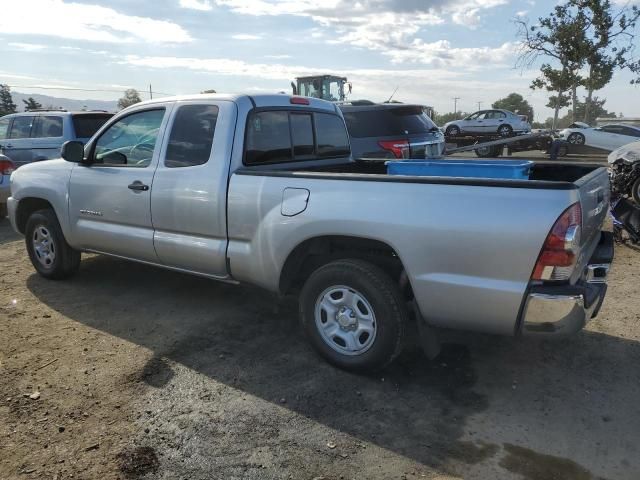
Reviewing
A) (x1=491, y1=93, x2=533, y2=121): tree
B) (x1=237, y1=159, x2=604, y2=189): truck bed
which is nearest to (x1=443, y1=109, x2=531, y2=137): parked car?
(x1=237, y1=159, x2=604, y2=189): truck bed

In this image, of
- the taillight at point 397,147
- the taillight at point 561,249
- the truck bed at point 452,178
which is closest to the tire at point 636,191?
the taillight at point 397,147

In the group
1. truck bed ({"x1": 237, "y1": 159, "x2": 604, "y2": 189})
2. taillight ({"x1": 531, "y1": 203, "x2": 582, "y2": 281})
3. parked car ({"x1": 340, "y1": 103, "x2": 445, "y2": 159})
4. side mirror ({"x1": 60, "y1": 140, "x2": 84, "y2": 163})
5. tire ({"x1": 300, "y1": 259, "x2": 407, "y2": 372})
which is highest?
parked car ({"x1": 340, "y1": 103, "x2": 445, "y2": 159})

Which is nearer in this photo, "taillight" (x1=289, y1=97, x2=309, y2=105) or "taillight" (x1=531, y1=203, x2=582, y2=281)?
"taillight" (x1=531, y1=203, x2=582, y2=281)

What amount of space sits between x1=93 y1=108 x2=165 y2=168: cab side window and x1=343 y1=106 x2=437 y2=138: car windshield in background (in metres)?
4.59

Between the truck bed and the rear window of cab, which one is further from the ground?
the rear window of cab

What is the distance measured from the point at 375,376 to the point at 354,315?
1.47 feet

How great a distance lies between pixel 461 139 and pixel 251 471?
78.3 ft

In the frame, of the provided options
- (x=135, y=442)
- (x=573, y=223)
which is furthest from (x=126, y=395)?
(x=573, y=223)

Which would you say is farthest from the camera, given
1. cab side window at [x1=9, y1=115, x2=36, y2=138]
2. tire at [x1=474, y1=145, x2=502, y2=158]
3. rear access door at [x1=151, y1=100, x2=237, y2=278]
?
tire at [x1=474, y1=145, x2=502, y2=158]

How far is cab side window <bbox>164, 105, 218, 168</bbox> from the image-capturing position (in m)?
4.16

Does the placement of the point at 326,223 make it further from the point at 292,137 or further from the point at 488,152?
the point at 488,152

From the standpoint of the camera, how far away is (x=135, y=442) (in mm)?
2916

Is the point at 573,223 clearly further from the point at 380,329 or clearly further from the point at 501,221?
the point at 380,329

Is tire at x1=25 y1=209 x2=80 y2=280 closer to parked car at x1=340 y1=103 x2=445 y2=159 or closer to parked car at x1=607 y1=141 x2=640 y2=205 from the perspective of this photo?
parked car at x1=340 y1=103 x2=445 y2=159
